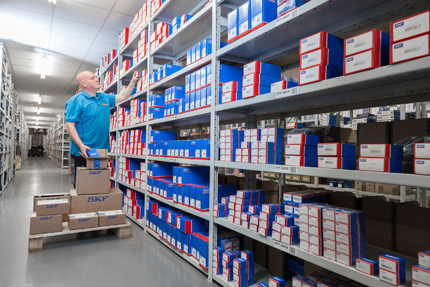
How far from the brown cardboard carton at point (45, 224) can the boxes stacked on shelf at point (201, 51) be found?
2326 mm

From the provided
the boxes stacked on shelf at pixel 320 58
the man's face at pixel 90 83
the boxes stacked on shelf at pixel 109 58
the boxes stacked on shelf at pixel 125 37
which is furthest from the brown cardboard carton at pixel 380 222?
the boxes stacked on shelf at pixel 109 58

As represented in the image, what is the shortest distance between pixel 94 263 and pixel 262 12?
2.69 m

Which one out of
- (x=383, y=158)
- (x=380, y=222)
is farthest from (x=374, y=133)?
(x=383, y=158)

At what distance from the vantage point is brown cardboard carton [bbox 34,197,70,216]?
117 inches

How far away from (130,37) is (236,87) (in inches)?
130

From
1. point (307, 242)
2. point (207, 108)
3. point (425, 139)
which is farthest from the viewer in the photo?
point (207, 108)

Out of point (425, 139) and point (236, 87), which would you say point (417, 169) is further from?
point (236, 87)

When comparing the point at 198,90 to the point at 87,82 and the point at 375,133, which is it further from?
the point at 87,82

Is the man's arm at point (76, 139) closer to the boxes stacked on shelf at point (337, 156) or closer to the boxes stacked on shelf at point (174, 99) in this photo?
the boxes stacked on shelf at point (174, 99)

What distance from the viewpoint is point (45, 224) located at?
2971 mm

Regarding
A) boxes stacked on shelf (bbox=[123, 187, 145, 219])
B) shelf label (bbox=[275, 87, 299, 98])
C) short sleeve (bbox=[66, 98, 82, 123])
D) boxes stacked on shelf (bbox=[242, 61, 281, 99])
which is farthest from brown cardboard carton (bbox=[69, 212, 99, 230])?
shelf label (bbox=[275, 87, 299, 98])

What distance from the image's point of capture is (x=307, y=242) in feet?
4.99

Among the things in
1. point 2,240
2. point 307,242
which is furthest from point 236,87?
point 2,240

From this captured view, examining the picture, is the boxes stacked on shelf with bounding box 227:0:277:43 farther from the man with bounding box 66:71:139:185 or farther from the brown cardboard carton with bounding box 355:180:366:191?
the brown cardboard carton with bounding box 355:180:366:191
